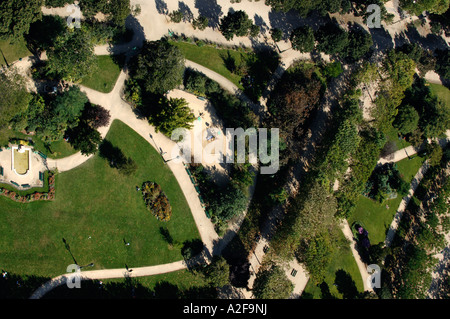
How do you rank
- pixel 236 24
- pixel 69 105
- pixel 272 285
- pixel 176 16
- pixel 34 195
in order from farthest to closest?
pixel 176 16 < pixel 236 24 < pixel 34 195 < pixel 69 105 < pixel 272 285

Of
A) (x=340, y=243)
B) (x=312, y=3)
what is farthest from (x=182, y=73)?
(x=340, y=243)

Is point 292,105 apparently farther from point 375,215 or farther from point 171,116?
point 375,215

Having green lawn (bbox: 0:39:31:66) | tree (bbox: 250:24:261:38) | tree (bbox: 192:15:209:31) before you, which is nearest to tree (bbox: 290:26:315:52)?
tree (bbox: 250:24:261:38)

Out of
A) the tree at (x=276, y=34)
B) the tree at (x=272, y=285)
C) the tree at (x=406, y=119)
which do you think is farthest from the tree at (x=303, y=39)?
the tree at (x=272, y=285)

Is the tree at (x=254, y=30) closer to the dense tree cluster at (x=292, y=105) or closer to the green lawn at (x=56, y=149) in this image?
the dense tree cluster at (x=292, y=105)

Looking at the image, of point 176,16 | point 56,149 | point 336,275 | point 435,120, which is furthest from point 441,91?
point 56,149
